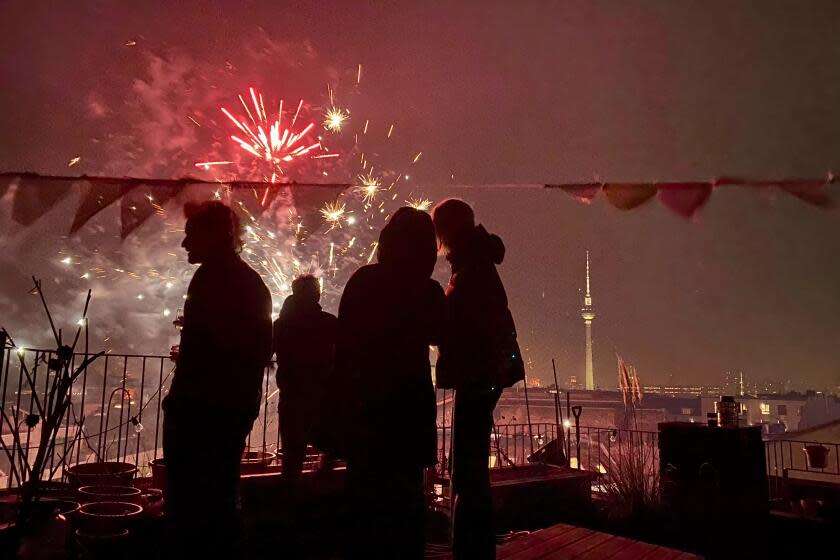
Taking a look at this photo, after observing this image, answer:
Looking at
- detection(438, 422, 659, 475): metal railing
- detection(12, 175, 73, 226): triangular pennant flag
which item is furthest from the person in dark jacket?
detection(12, 175, 73, 226): triangular pennant flag

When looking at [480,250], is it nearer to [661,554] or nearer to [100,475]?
[661,554]

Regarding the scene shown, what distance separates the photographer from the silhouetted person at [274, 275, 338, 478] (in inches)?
172

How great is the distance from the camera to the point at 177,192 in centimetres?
617

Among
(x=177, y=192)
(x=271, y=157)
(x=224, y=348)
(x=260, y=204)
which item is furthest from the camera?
(x=271, y=157)

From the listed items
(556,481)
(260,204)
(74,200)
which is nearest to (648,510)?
(556,481)

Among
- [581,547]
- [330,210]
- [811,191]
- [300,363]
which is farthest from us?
[330,210]

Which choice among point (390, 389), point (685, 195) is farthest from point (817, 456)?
point (390, 389)

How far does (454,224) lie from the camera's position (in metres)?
3.20

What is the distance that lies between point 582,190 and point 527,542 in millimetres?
4243

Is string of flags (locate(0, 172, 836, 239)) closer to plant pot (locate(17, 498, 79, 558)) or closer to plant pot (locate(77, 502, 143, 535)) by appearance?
plant pot (locate(17, 498, 79, 558))

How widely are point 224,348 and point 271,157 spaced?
821cm

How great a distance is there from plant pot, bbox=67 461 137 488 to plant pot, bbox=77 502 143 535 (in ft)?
2.97

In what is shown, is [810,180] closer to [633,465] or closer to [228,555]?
[633,465]

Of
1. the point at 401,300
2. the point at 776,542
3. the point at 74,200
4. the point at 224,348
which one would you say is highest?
the point at 74,200
